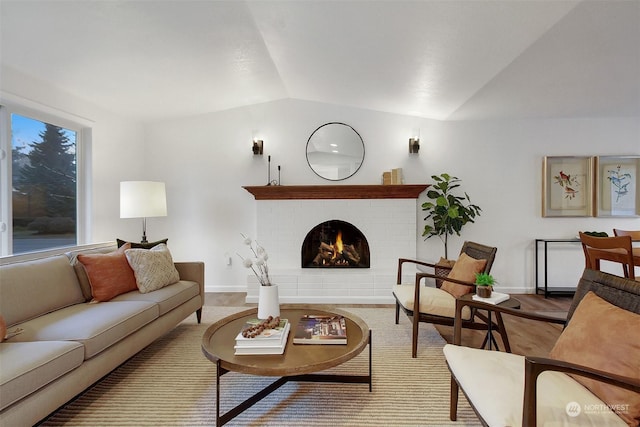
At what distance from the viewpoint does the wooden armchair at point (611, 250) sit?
7.38 feet

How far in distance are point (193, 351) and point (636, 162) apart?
542 cm

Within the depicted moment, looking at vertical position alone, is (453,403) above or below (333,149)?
below

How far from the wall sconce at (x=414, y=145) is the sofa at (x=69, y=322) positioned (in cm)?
301

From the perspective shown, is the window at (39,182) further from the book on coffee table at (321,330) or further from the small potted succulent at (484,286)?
the small potted succulent at (484,286)

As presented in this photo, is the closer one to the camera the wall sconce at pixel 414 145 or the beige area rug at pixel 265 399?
the beige area rug at pixel 265 399

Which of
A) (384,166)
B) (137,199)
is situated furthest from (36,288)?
(384,166)

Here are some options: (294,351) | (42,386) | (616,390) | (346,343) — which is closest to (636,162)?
(616,390)

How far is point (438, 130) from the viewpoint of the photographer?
12.9 ft

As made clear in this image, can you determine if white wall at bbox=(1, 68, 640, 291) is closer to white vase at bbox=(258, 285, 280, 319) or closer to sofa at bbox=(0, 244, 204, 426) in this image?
sofa at bbox=(0, 244, 204, 426)

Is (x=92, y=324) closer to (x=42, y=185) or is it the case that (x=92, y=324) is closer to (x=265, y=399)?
(x=265, y=399)

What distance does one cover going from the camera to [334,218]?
3863 mm

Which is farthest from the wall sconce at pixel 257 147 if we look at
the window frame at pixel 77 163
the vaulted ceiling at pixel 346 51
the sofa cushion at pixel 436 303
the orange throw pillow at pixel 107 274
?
the sofa cushion at pixel 436 303

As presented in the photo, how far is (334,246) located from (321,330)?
7.23ft

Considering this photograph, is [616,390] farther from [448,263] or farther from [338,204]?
[338,204]
